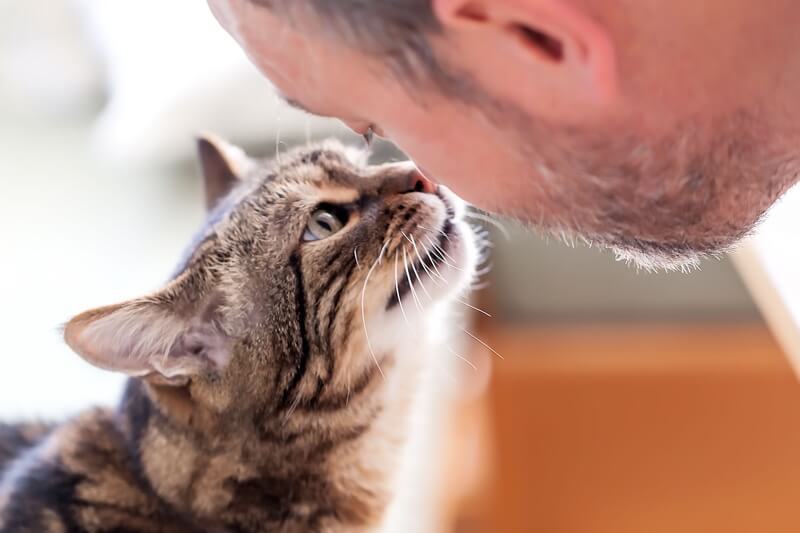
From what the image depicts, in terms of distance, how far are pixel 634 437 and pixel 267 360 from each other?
Result: 1.25m

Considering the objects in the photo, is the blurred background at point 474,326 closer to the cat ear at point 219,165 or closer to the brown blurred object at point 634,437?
the brown blurred object at point 634,437

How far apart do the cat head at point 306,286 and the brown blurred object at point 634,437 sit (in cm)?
80

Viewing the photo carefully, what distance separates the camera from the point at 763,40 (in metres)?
0.60

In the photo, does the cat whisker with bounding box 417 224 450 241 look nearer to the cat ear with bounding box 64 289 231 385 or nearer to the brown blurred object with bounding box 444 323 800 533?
the cat ear with bounding box 64 289 231 385

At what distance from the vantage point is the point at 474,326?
2.21m

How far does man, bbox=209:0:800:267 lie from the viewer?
1.89ft

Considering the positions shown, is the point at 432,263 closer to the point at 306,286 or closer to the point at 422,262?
the point at 422,262

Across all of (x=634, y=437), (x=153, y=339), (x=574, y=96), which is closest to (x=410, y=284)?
(x=153, y=339)

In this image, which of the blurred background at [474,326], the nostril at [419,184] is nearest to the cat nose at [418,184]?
the nostril at [419,184]

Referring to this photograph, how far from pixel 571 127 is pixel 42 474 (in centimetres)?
82

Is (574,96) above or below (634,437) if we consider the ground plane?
below

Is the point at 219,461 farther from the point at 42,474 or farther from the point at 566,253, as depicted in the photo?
the point at 566,253


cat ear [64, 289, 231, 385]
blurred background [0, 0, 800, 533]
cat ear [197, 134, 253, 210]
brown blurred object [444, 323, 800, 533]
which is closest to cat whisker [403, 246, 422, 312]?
cat ear [64, 289, 231, 385]

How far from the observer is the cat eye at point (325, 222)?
1.05 meters
